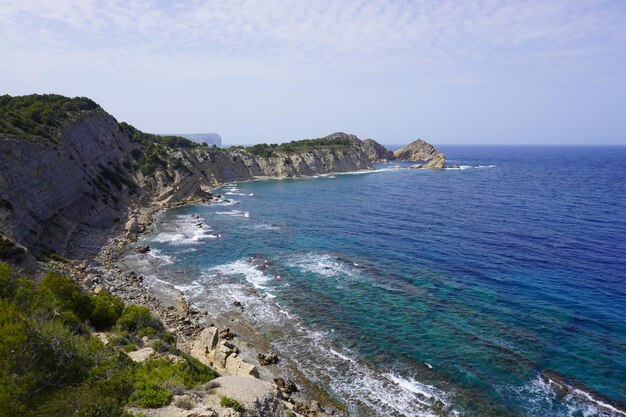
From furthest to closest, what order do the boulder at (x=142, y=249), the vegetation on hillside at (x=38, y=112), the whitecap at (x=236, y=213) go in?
the whitecap at (x=236, y=213)
the vegetation on hillside at (x=38, y=112)
the boulder at (x=142, y=249)

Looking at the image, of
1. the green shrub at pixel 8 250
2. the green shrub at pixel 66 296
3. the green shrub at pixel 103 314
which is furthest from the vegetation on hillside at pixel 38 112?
the green shrub at pixel 103 314

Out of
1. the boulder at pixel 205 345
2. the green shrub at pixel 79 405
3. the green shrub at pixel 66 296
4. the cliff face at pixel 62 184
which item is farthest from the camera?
the cliff face at pixel 62 184

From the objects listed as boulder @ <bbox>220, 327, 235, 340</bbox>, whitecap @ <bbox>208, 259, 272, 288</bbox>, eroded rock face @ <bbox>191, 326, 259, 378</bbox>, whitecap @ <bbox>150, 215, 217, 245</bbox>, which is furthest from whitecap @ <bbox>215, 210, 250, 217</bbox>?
eroded rock face @ <bbox>191, 326, 259, 378</bbox>

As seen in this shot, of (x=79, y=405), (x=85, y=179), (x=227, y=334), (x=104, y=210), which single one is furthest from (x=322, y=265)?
(x=85, y=179)

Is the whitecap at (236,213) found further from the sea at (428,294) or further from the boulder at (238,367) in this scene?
the boulder at (238,367)

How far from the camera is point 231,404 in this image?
19391 millimetres

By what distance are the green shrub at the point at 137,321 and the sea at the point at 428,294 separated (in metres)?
10.7

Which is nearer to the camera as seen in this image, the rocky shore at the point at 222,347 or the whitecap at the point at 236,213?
the rocky shore at the point at 222,347

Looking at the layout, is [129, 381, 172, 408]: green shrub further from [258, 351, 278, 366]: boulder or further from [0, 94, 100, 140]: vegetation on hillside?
[0, 94, 100, 140]: vegetation on hillside

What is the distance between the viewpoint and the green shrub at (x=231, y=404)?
19.2 m

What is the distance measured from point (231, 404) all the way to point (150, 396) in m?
3.85

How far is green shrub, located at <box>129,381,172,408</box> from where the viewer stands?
17734 millimetres

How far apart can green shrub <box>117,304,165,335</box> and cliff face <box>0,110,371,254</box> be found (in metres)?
23.0

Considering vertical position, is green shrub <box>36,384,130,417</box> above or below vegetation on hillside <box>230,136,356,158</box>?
→ below
